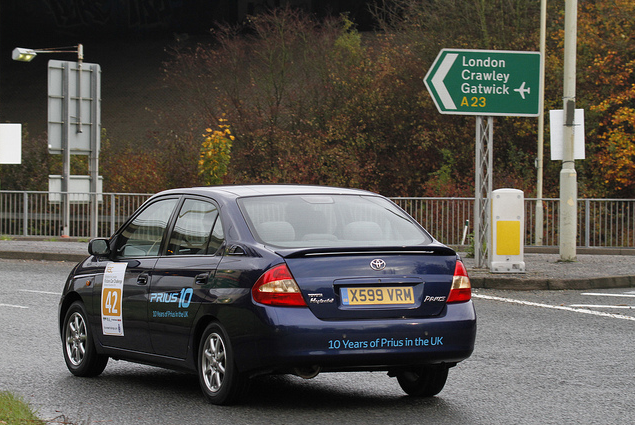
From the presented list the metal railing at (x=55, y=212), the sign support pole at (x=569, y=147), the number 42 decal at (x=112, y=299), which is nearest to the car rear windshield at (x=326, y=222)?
the number 42 decal at (x=112, y=299)

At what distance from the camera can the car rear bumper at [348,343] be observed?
19.9 feet

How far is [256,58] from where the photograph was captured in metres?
36.3

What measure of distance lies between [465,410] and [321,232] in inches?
60.3

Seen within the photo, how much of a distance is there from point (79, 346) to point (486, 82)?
10252mm

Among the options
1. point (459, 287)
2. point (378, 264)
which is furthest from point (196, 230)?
point (459, 287)

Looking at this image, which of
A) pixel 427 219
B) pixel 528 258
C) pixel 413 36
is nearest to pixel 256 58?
pixel 413 36

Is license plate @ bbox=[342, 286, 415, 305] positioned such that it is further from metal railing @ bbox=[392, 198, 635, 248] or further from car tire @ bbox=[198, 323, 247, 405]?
metal railing @ bbox=[392, 198, 635, 248]

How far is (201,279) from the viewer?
666 centimetres

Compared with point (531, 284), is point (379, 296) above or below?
above

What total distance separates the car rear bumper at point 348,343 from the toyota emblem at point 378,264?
0.34 meters

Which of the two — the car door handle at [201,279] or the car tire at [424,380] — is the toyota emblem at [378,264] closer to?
the car tire at [424,380]

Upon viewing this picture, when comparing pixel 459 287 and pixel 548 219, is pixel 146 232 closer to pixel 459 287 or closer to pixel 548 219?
pixel 459 287

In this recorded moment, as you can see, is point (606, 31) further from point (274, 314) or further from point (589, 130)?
point (274, 314)

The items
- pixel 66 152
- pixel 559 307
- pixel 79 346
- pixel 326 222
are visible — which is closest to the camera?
pixel 326 222
